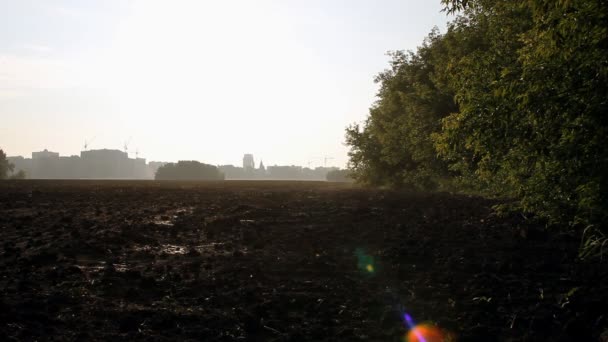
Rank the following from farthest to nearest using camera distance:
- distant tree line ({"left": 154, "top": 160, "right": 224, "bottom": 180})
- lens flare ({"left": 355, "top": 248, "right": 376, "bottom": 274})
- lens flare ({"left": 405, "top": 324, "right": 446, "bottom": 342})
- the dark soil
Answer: distant tree line ({"left": 154, "top": 160, "right": 224, "bottom": 180}) → lens flare ({"left": 355, "top": 248, "right": 376, "bottom": 274}) → the dark soil → lens flare ({"left": 405, "top": 324, "right": 446, "bottom": 342})

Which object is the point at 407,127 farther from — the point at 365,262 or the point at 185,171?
the point at 185,171

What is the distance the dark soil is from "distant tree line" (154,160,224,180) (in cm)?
14975

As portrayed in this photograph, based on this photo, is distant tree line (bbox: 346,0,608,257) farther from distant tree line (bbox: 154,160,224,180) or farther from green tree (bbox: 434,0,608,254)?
distant tree line (bbox: 154,160,224,180)

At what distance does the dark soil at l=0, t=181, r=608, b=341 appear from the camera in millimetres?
6766

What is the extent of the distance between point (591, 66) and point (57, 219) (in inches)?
730

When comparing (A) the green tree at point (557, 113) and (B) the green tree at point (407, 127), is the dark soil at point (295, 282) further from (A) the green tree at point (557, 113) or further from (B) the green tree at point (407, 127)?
(B) the green tree at point (407, 127)

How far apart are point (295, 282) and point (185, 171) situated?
161 meters

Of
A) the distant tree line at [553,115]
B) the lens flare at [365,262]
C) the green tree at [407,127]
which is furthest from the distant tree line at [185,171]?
the distant tree line at [553,115]

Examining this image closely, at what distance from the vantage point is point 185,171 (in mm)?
164500

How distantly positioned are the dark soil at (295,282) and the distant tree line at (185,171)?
150 metres

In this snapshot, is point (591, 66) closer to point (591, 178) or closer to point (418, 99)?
point (591, 178)

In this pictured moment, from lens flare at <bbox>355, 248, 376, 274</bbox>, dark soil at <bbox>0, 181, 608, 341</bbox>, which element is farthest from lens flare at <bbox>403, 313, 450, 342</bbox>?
lens flare at <bbox>355, 248, 376, 274</bbox>

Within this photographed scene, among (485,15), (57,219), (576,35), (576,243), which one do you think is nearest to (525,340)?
(576,35)

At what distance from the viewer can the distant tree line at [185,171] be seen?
162 m
